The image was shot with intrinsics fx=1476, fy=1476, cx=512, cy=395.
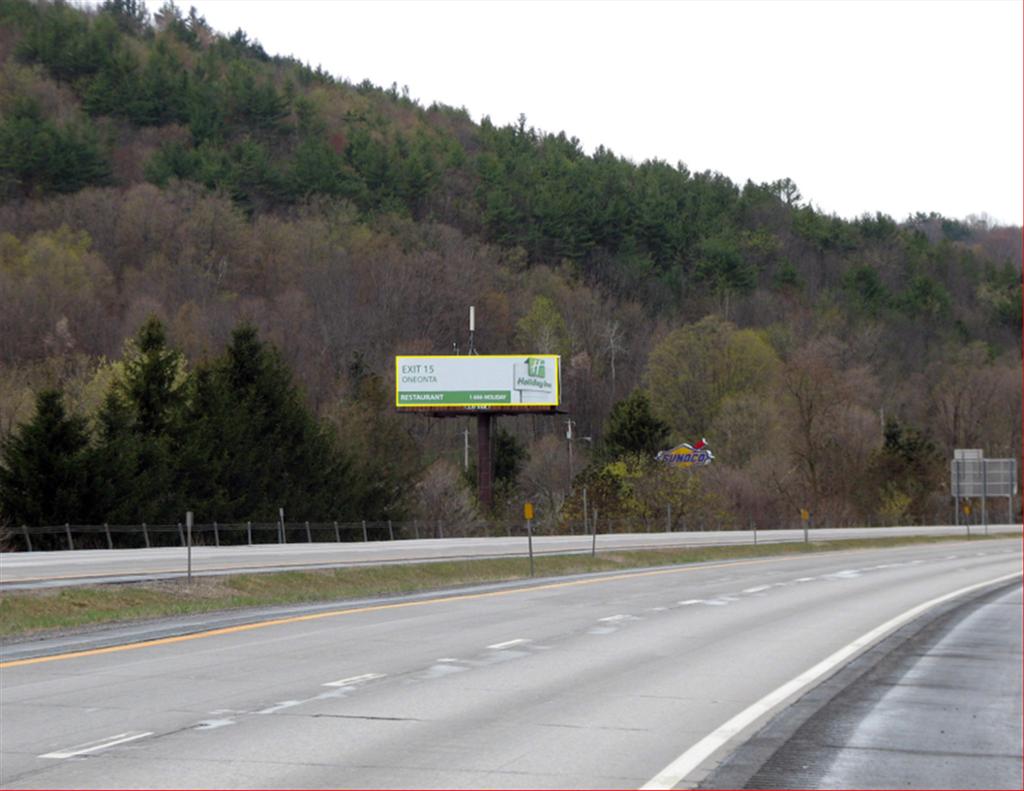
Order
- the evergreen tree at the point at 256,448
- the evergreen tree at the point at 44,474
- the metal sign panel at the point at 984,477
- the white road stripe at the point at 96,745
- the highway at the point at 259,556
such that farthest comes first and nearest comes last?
the metal sign panel at the point at 984,477 → the evergreen tree at the point at 256,448 → the evergreen tree at the point at 44,474 → the highway at the point at 259,556 → the white road stripe at the point at 96,745

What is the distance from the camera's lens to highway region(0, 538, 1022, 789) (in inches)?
383

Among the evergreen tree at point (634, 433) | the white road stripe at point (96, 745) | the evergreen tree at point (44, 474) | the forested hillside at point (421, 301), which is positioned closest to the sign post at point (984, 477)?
the forested hillside at point (421, 301)

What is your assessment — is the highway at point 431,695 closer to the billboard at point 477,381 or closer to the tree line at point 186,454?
the tree line at point 186,454

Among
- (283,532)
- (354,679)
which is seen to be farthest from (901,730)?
(283,532)

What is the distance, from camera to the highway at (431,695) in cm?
973

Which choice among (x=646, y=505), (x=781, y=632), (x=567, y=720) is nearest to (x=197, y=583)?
(x=781, y=632)

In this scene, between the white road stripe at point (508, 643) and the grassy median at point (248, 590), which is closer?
the white road stripe at point (508, 643)

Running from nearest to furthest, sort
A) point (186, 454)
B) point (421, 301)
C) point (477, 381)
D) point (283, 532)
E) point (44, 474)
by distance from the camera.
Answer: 1. point (44, 474)
2. point (186, 454)
3. point (283, 532)
4. point (477, 381)
5. point (421, 301)

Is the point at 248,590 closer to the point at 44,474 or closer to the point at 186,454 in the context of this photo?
the point at 44,474

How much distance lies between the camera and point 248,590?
96.9 ft

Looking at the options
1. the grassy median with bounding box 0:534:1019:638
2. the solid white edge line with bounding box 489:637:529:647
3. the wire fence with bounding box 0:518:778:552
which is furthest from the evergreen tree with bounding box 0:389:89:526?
the solid white edge line with bounding box 489:637:529:647

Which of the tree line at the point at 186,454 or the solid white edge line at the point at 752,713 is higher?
the tree line at the point at 186,454

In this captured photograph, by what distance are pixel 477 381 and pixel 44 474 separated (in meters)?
32.0

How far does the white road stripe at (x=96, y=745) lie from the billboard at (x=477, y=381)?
207 feet
